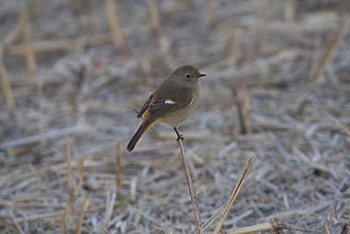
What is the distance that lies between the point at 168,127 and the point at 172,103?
6.89ft

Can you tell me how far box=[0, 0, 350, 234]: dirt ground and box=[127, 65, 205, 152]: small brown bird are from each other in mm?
447

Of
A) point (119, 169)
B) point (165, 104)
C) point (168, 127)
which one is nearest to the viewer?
point (165, 104)

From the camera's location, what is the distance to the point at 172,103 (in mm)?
4762

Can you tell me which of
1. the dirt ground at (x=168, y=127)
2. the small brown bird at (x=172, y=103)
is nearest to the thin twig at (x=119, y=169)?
the dirt ground at (x=168, y=127)

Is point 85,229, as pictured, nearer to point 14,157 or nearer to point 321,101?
point 14,157

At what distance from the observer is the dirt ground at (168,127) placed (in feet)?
17.2

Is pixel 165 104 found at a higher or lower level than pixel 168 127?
higher

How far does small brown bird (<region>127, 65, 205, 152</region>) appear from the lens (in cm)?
470

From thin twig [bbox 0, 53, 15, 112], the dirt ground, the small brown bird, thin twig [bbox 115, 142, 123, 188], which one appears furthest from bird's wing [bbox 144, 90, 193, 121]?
thin twig [bbox 0, 53, 15, 112]

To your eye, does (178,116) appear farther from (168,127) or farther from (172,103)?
(168,127)

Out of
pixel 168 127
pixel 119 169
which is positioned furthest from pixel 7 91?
pixel 119 169

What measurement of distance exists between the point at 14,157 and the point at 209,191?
5.79 ft

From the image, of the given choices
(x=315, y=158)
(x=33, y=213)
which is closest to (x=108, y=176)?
(x=33, y=213)

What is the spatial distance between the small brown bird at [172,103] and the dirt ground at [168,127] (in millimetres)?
447
